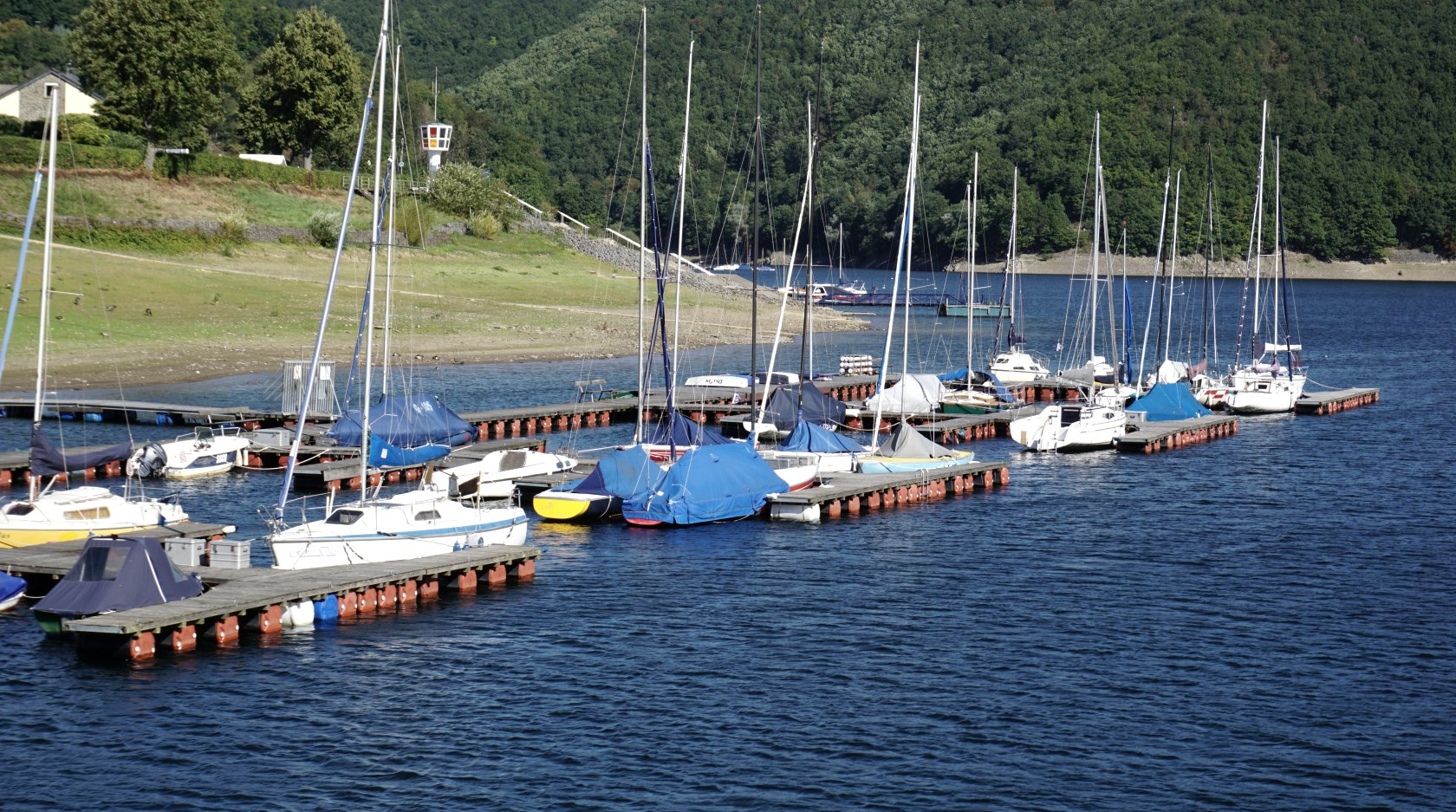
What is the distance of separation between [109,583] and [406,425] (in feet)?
72.4

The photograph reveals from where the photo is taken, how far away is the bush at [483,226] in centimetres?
14050

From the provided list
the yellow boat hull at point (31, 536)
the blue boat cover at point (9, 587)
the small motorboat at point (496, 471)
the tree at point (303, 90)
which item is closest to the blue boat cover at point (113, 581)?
the blue boat cover at point (9, 587)

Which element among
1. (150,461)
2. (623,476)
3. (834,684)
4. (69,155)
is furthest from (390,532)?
(69,155)

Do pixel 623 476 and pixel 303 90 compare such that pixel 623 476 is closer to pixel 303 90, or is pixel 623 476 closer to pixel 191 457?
pixel 191 457

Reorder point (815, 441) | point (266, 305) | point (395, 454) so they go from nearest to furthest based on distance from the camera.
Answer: point (395, 454) < point (815, 441) < point (266, 305)

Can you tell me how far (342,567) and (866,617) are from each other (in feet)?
43.6

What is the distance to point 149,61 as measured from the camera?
4813 inches

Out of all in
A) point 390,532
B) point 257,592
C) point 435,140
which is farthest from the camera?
point 435,140

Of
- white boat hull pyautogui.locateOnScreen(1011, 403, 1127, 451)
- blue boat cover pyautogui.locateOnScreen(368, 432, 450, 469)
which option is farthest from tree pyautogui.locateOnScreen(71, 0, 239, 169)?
white boat hull pyautogui.locateOnScreen(1011, 403, 1127, 451)

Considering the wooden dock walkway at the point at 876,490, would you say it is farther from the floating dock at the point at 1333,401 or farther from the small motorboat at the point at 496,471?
the floating dock at the point at 1333,401

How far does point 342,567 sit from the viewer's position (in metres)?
41.3

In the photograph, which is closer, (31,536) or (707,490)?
(31,536)

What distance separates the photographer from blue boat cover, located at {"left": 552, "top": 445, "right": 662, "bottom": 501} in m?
52.2

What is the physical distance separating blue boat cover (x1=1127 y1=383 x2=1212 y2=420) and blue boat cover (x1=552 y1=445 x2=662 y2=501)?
33.9 metres
